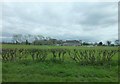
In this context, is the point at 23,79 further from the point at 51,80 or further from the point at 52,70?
the point at 52,70

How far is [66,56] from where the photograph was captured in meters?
10.7

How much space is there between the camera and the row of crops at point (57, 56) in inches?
378

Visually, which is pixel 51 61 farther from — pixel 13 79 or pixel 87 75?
pixel 13 79

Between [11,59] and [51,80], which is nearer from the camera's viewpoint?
[51,80]

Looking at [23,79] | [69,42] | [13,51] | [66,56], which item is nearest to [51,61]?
[66,56]

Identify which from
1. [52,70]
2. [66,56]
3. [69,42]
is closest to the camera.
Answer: [52,70]

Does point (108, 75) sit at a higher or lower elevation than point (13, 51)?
lower

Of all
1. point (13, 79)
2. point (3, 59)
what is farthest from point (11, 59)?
point (13, 79)

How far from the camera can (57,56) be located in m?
10.2

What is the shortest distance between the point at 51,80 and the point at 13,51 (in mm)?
4599

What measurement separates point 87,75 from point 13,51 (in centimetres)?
481

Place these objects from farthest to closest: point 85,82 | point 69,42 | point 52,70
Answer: point 69,42 → point 52,70 → point 85,82

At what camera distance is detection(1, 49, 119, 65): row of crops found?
31.5ft

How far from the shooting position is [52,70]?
756cm
